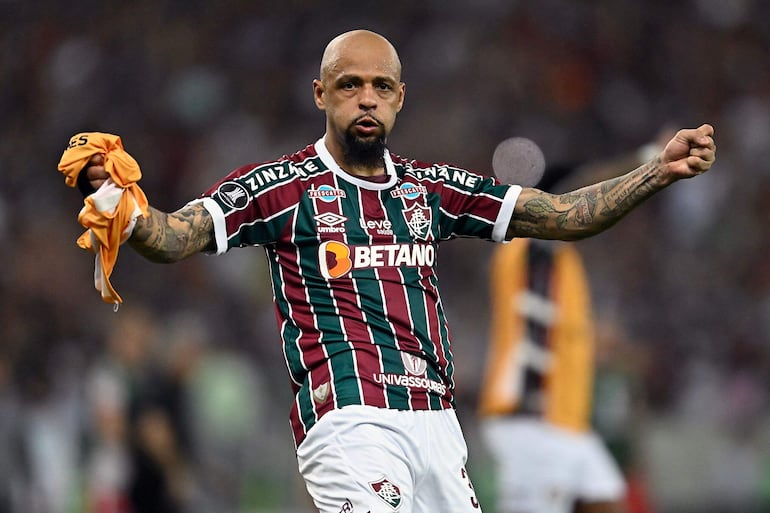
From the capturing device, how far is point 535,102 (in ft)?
40.4

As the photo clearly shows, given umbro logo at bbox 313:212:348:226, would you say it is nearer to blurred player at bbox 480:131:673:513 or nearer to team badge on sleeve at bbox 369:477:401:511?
team badge on sleeve at bbox 369:477:401:511

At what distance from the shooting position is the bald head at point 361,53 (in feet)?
14.0

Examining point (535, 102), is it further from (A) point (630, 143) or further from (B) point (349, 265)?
(B) point (349, 265)

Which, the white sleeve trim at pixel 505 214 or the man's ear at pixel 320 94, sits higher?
the man's ear at pixel 320 94

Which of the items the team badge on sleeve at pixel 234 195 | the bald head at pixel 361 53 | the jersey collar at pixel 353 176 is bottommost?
the team badge on sleeve at pixel 234 195

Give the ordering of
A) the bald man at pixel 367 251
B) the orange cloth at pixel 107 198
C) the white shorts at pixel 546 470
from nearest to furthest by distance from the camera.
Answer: the orange cloth at pixel 107 198, the bald man at pixel 367 251, the white shorts at pixel 546 470

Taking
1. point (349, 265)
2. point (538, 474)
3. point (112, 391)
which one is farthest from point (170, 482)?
point (349, 265)

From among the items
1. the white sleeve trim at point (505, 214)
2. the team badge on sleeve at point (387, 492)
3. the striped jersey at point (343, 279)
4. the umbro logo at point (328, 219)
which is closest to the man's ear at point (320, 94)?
the striped jersey at point (343, 279)

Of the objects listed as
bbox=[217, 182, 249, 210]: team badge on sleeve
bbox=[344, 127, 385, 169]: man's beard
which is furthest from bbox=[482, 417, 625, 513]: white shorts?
bbox=[217, 182, 249, 210]: team badge on sleeve

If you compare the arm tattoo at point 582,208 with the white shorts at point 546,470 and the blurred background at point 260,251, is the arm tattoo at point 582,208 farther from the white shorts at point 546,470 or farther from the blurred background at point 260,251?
the blurred background at point 260,251

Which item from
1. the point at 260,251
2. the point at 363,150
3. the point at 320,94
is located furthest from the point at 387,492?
the point at 260,251

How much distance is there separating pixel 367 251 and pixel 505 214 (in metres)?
0.55

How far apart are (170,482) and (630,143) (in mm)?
5749

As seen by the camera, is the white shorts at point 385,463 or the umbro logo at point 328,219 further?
the umbro logo at point 328,219
